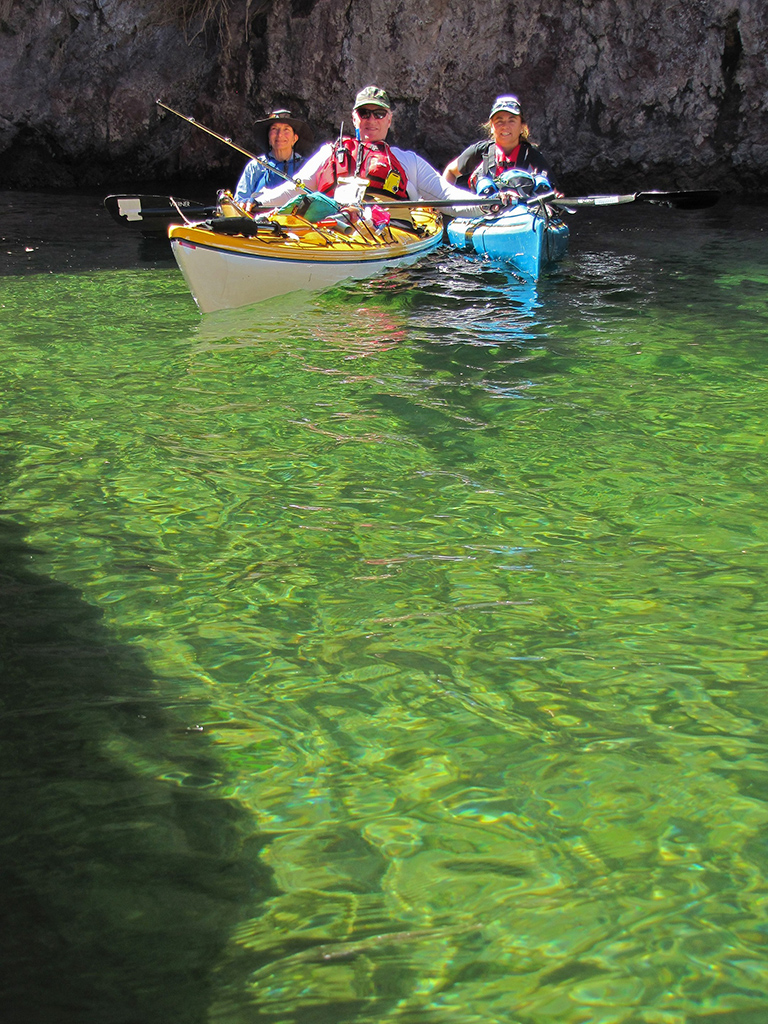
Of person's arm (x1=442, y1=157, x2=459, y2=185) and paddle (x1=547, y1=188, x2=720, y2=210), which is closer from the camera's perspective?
paddle (x1=547, y1=188, x2=720, y2=210)

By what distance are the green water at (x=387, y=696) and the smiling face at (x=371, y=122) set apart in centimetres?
401

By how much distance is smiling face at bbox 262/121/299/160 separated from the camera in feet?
30.4

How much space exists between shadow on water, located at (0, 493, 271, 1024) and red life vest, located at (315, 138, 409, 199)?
674 centimetres

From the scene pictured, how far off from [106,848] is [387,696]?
2.85ft

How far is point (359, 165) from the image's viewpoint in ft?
28.7

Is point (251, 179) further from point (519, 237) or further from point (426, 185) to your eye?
point (519, 237)

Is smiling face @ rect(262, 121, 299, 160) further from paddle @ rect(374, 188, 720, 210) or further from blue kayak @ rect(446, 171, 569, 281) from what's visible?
blue kayak @ rect(446, 171, 569, 281)

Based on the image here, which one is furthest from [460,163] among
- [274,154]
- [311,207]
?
[311,207]

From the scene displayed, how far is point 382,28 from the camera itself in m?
14.7

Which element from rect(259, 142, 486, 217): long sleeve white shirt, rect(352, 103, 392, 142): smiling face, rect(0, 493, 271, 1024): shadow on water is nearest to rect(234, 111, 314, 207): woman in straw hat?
rect(259, 142, 486, 217): long sleeve white shirt

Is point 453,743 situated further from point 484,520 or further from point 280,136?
point 280,136

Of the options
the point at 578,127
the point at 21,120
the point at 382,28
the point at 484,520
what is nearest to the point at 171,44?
the point at 21,120

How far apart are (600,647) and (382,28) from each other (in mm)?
14125

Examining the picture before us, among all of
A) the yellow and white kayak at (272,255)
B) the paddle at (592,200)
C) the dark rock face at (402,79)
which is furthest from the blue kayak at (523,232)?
the dark rock face at (402,79)
